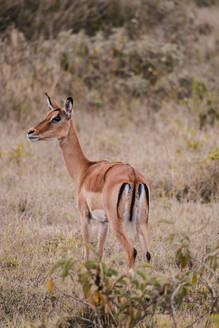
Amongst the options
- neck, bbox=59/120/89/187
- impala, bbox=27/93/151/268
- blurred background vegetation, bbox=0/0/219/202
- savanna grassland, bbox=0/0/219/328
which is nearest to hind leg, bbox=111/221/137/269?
impala, bbox=27/93/151/268

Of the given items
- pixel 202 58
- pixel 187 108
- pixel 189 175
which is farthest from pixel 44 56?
pixel 189 175

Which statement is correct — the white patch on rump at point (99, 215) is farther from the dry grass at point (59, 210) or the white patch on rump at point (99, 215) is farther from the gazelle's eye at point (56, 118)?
the gazelle's eye at point (56, 118)

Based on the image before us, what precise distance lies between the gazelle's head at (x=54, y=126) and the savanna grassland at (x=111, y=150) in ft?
2.94

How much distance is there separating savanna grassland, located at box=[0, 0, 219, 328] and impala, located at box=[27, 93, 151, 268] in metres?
0.32

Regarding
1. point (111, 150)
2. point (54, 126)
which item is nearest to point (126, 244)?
point (54, 126)

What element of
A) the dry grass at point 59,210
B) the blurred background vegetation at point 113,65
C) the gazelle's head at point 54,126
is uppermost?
the blurred background vegetation at point 113,65

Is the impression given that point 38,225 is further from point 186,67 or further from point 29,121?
point 186,67

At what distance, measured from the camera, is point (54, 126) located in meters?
4.55

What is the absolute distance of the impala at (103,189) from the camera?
3.51 m

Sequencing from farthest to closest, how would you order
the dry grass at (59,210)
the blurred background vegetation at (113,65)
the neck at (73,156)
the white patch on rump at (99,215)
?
the blurred background vegetation at (113,65), the neck at (73,156), the white patch on rump at (99,215), the dry grass at (59,210)

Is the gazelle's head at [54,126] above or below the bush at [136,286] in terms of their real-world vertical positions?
above

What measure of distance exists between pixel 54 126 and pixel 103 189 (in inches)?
42.9

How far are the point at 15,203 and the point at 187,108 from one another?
4465 mm

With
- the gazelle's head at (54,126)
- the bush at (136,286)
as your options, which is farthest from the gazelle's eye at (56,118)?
the bush at (136,286)
